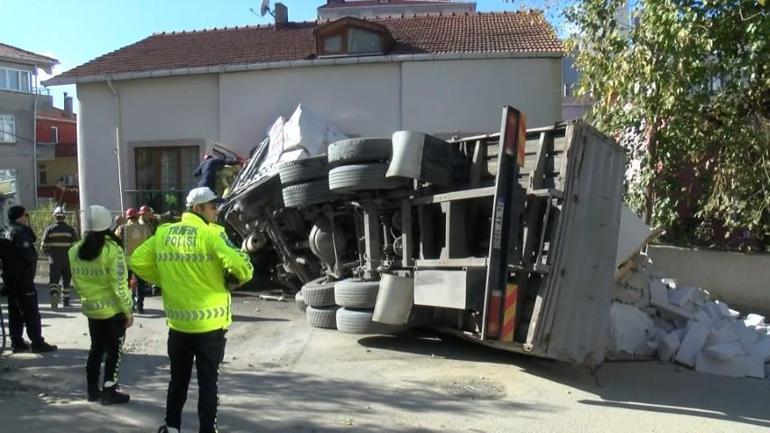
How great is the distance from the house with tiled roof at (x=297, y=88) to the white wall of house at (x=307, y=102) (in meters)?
0.02

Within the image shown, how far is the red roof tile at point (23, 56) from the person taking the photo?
37250 millimetres

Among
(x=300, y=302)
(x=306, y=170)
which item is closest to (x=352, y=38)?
(x=300, y=302)

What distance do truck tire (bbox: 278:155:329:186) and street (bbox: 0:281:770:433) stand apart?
1.81 meters

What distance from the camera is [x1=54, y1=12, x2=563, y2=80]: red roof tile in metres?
16.1

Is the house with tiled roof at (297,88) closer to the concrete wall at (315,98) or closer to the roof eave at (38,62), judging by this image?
the concrete wall at (315,98)

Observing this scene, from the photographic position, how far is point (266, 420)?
4984 mm

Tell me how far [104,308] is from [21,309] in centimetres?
247

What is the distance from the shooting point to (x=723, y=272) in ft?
31.4

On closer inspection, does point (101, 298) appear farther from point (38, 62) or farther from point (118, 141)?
point (38, 62)

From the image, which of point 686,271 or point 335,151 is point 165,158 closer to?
point 335,151

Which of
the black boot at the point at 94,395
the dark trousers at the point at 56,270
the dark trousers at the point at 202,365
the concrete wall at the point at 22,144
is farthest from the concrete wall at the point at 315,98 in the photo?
the concrete wall at the point at 22,144

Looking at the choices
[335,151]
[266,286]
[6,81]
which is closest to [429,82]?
[266,286]

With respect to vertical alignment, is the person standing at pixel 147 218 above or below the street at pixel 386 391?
above

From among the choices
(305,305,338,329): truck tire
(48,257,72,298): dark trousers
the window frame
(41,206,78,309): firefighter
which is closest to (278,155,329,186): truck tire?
(305,305,338,329): truck tire
